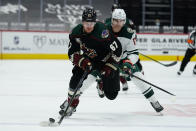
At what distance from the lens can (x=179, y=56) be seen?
11.6m

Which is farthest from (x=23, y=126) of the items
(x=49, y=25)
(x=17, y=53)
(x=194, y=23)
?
(x=194, y=23)

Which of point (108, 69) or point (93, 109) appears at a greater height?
point (108, 69)

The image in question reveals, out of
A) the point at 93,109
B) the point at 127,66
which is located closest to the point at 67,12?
the point at 93,109

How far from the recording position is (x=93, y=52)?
11.9 feet

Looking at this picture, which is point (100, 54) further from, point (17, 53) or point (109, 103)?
point (17, 53)

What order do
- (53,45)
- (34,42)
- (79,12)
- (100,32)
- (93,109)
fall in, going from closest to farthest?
(100,32), (93,109), (34,42), (53,45), (79,12)

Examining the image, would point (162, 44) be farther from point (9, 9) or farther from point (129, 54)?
point (129, 54)

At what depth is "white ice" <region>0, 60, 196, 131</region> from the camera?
10.9 ft

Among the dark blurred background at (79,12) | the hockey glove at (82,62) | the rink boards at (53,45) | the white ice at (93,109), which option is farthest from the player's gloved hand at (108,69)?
the dark blurred background at (79,12)

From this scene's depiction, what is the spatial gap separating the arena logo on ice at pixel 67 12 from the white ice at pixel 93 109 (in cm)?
721

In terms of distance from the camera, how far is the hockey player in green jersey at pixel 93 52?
11.5 feet

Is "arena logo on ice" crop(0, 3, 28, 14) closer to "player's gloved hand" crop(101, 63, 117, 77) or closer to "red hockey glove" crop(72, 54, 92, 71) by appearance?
"player's gloved hand" crop(101, 63, 117, 77)

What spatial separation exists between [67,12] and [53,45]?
2734mm

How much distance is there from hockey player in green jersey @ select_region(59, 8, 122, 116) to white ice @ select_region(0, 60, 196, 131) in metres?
0.23
